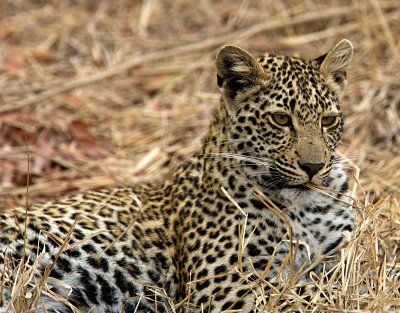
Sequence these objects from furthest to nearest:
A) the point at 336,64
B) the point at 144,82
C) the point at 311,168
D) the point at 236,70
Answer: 1. the point at 144,82
2. the point at 336,64
3. the point at 236,70
4. the point at 311,168

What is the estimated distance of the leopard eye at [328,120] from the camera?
7.22 meters

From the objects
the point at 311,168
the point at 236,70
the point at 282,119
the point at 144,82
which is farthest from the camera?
the point at 144,82

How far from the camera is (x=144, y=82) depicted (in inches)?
528

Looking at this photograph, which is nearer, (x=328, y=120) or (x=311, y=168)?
(x=311, y=168)

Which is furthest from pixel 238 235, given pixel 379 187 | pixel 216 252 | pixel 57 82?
pixel 57 82

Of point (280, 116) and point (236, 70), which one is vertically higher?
point (236, 70)

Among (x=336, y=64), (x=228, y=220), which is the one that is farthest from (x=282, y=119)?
(x=228, y=220)

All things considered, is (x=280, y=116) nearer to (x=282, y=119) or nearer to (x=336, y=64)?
(x=282, y=119)

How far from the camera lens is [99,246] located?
7.57 m

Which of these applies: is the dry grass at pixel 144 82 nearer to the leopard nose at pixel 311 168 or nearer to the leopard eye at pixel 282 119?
the leopard nose at pixel 311 168

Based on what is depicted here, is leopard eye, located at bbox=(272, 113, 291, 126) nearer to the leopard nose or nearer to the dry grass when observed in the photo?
the leopard nose

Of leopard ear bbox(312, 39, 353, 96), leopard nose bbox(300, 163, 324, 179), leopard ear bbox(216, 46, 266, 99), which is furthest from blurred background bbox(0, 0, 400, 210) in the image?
leopard ear bbox(216, 46, 266, 99)

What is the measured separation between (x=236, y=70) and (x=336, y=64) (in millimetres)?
852

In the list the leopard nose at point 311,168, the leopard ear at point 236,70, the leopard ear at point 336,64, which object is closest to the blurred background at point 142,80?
the leopard ear at point 336,64
